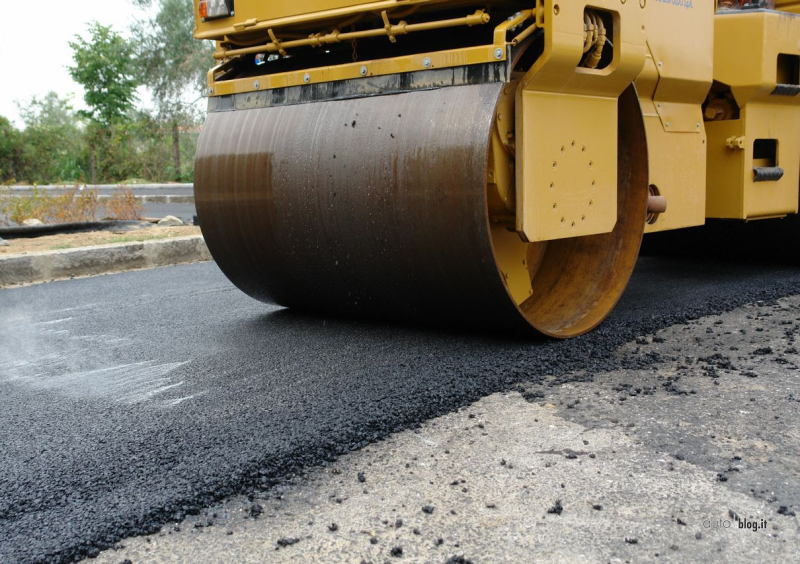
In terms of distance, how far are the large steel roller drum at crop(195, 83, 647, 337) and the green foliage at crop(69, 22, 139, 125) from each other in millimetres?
20167

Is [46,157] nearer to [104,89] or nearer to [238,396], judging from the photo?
[104,89]

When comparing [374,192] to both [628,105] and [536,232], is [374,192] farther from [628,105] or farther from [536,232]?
[628,105]

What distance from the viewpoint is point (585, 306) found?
389cm

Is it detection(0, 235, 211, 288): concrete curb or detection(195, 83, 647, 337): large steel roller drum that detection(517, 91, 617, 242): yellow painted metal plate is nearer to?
detection(195, 83, 647, 337): large steel roller drum

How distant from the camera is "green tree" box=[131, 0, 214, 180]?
24234 mm

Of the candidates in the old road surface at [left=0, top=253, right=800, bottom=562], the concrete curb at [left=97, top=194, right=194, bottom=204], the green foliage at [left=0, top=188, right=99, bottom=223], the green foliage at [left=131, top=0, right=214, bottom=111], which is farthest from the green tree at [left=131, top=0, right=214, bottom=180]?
the old road surface at [left=0, top=253, right=800, bottom=562]

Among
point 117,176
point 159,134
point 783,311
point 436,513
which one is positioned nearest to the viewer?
point 436,513

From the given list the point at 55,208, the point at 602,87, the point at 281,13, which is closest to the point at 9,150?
the point at 55,208

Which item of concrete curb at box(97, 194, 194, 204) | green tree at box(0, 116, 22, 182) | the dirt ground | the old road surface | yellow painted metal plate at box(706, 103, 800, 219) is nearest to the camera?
the old road surface

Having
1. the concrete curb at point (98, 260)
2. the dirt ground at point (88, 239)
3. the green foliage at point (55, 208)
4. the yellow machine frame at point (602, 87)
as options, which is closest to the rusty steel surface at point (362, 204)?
the yellow machine frame at point (602, 87)

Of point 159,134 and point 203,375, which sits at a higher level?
point 159,134

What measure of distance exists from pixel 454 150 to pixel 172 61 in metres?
23.1

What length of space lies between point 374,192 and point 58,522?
1810mm

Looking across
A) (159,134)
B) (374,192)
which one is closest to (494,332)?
(374,192)
